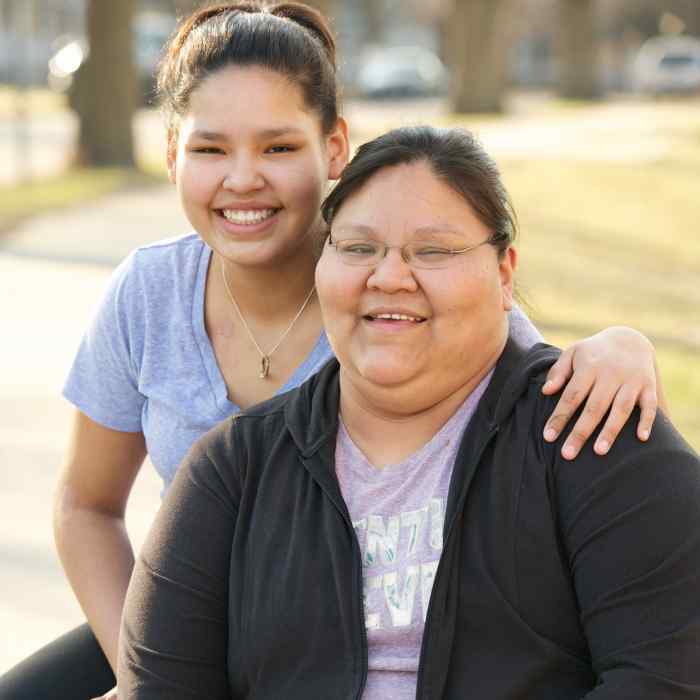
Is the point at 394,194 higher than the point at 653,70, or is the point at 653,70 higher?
the point at 394,194

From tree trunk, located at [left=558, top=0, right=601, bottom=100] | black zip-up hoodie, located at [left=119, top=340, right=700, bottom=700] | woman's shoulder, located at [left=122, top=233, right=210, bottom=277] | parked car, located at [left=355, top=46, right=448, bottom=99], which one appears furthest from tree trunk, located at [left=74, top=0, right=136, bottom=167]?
tree trunk, located at [left=558, top=0, right=601, bottom=100]

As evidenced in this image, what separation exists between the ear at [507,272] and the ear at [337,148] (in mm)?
643

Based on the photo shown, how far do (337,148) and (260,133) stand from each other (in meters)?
0.27

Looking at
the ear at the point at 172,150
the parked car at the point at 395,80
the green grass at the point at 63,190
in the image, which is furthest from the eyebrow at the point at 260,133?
the parked car at the point at 395,80

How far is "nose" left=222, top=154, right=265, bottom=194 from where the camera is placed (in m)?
3.00

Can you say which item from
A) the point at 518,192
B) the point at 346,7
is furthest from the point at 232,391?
the point at 346,7

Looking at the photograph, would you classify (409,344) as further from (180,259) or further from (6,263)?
(6,263)

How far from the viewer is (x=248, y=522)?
2561mm

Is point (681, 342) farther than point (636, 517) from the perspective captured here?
Yes

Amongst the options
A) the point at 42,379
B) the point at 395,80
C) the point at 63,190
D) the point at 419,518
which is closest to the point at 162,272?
the point at 419,518

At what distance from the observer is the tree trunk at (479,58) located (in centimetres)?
3244

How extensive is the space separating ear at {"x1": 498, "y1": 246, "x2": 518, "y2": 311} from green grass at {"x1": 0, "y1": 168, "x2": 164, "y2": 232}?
10.2 meters

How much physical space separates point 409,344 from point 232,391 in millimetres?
742

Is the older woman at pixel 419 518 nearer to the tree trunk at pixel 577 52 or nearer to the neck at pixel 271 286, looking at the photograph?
the neck at pixel 271 286
